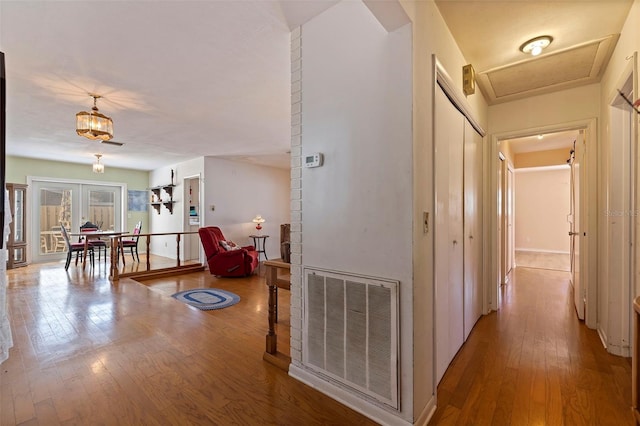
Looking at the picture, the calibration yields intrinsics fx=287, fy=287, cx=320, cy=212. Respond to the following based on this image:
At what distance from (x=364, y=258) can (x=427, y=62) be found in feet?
3.95

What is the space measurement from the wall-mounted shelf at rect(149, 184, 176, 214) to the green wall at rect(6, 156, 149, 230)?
0.58m

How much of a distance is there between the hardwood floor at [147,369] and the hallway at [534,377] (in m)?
0.78

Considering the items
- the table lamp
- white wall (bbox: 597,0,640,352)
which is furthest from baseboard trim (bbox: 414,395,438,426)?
the table lamp

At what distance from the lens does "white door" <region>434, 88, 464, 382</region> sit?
1.93m

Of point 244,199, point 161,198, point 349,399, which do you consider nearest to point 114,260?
point 244,199

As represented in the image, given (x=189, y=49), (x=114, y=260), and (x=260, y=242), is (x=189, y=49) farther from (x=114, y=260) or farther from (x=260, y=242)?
(x=260, y=242)

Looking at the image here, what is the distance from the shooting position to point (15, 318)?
320cm

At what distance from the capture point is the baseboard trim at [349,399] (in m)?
1.56

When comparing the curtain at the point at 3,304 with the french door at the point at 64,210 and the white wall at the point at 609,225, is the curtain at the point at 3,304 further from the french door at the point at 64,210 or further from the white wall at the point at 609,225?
the french door at the point at 64,210

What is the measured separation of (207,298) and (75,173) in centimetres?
605

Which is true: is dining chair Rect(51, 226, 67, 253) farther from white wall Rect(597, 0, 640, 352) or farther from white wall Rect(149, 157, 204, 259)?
white wall Rect(597, 0, 640, 352)

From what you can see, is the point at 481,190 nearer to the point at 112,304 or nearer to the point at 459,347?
the point at 459,347

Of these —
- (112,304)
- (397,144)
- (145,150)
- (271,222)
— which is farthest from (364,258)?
(271,222)

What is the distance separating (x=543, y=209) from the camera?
26.2ft
